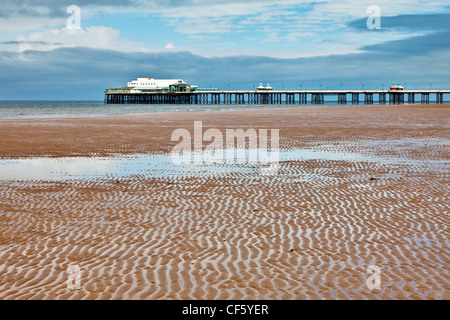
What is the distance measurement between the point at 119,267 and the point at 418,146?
1402 cm

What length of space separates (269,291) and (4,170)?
948cm

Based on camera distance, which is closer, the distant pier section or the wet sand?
the wet sand

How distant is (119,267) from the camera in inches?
207

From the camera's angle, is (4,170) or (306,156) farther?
(306,156)

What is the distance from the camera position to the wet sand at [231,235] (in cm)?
475

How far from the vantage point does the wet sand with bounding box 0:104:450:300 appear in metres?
4.75

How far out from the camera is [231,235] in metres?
6.46

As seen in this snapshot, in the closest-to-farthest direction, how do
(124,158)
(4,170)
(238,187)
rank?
1. (238,187)
2. (4,170)
3. (124,158)

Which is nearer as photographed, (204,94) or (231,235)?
(231,235)

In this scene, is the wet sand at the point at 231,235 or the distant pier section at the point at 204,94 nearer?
the wet sand at the point at 231,235

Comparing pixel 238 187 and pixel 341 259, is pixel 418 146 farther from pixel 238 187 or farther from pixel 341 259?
pixel 341 259
